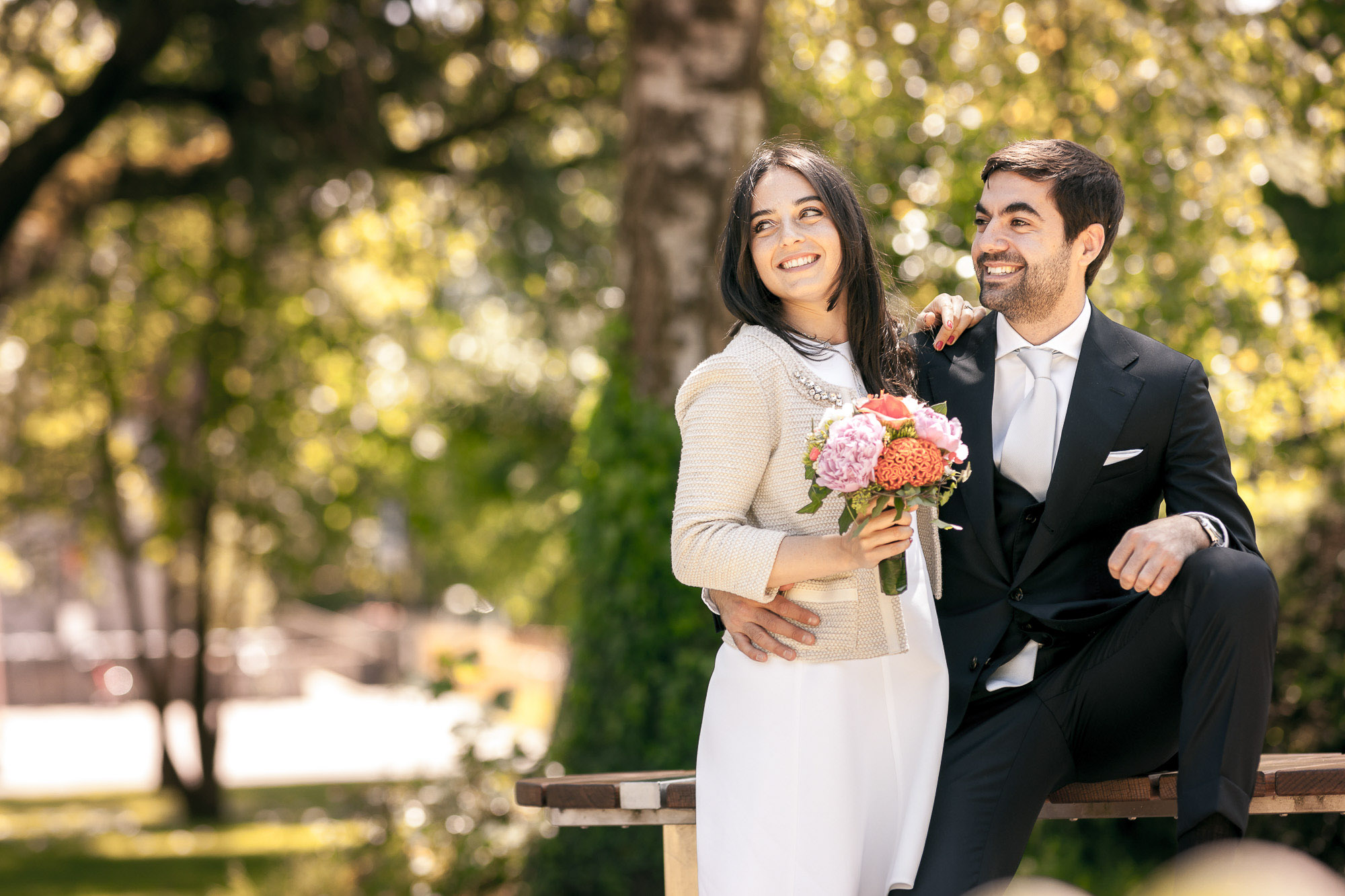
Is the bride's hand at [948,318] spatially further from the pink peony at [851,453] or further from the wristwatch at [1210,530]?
the pink peony at [851,453]

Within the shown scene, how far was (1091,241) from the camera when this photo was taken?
3168mm

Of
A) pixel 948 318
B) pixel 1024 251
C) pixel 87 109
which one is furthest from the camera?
pixel 87 109

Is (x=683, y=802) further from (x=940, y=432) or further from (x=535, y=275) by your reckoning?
(x=535, y=275)

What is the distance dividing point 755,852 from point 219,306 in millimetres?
10049

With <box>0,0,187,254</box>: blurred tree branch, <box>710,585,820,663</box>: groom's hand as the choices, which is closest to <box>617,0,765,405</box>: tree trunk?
<box>710,585,820,663</box>: groom's hand

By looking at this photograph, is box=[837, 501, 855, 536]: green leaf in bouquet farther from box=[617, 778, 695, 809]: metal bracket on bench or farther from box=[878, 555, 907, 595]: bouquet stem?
box=[617, 778, 695, 809]: metal bracket on bench

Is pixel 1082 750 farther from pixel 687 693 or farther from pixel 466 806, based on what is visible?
pixel 466 806

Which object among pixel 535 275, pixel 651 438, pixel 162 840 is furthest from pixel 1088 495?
pixel 162 840

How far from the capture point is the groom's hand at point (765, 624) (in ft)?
9.09

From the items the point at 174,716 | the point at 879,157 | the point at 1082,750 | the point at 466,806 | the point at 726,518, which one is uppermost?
the point at 879,157

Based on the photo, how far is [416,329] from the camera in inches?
532

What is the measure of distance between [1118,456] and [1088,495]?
0.11 metres

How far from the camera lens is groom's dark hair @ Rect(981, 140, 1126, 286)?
3.10m

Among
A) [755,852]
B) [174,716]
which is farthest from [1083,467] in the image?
[174,716]
